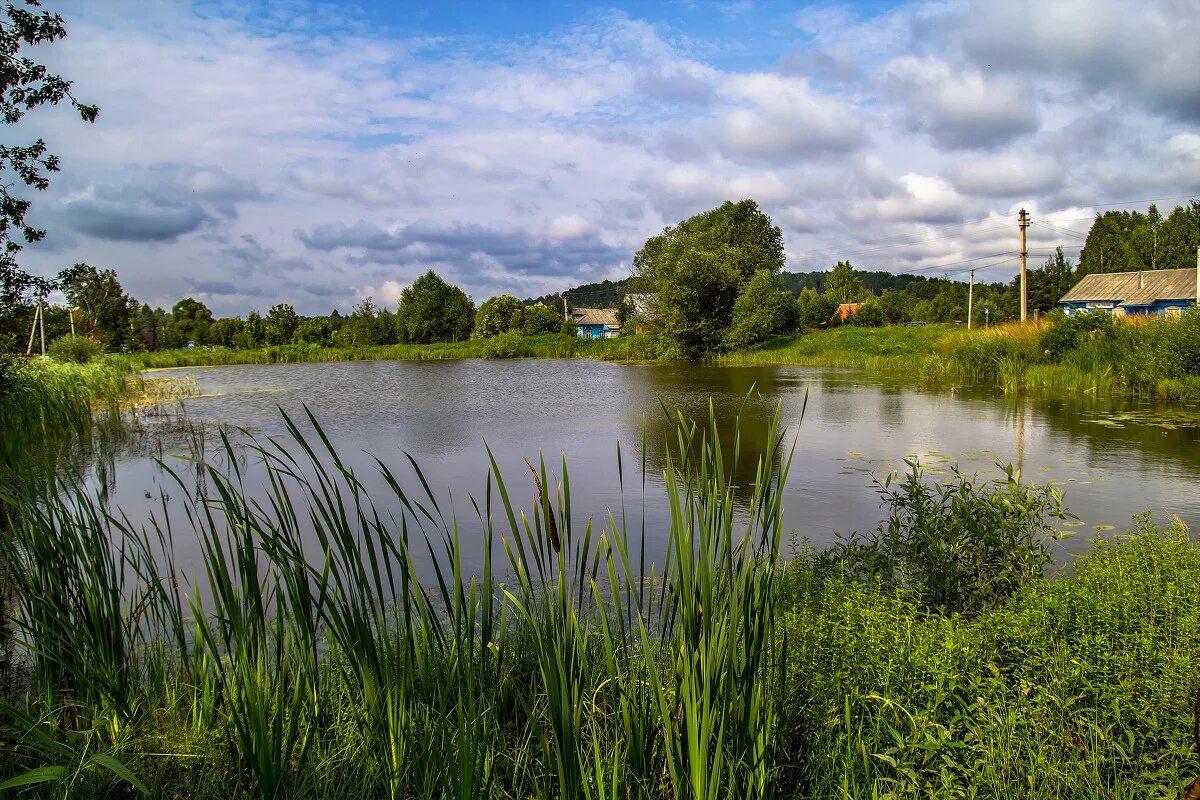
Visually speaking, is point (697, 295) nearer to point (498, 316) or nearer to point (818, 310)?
point (818, 310)

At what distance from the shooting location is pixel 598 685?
268cm

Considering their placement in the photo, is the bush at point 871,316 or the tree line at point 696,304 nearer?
the tree line at point 696,304

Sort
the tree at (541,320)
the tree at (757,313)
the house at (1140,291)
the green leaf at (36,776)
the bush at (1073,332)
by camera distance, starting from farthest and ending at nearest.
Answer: the tree at (541,320) → the house at (1140,291) → the tree at (757,313) → the bush at (1073,332) → the green leaf at (36,776)

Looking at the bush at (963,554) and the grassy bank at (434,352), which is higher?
the grassy bank at (434,352)

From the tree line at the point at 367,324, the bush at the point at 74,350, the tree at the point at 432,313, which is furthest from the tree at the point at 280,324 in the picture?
the bush at the point at 74,350

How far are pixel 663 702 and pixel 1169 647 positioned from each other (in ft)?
7.41

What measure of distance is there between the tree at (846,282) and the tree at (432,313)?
3422 cm

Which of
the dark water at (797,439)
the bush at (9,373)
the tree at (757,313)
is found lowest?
the dark water at (797,439)

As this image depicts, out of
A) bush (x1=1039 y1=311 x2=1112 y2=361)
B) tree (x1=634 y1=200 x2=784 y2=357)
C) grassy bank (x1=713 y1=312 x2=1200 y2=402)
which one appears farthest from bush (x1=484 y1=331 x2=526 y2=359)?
bush (x1=1039 y1=311 x2=1112 y2=361)

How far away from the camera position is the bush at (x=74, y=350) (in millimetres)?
18938

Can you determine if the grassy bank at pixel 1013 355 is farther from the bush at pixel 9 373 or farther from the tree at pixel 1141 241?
the tree at pixel 1141 241

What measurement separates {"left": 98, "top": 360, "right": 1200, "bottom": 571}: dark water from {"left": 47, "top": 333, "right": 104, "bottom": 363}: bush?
306cm

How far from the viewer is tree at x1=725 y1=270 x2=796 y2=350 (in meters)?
34.0

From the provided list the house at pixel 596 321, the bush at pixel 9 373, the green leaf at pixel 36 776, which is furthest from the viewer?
the house at pixel 596 321
